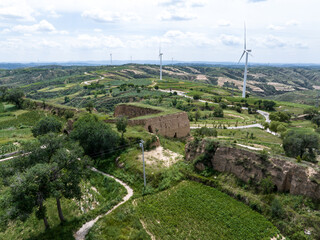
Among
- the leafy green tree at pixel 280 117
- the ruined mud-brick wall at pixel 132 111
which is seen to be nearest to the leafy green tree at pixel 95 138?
the ruined mud-brick wall at pixel 132 111

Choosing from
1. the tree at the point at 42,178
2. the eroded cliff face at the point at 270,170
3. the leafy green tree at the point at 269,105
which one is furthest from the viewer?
the leafy green tree at the point at 269,105

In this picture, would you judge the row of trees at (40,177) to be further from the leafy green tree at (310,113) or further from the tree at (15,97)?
the leafy green tree at (310,113)

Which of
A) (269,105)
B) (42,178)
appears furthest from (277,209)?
(269,105)

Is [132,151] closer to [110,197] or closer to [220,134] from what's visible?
[110,197]

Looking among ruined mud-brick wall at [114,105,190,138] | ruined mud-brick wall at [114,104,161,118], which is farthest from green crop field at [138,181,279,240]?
ruined mud-brick wall at [114,104,161,118]

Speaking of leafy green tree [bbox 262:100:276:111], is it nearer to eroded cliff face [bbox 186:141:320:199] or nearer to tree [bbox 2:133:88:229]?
eroded cliff face [bbox 186:141:320:199]
